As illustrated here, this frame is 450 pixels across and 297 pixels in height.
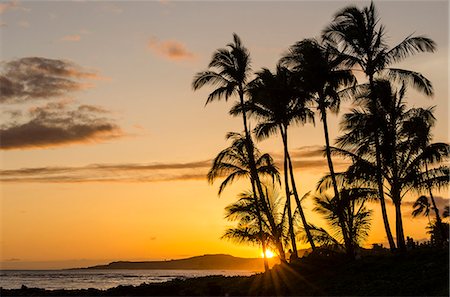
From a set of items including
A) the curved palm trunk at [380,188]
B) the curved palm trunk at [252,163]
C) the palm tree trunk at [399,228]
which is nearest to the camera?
the palm tree trunk at [399,228]

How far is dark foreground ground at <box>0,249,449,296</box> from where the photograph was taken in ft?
86.2

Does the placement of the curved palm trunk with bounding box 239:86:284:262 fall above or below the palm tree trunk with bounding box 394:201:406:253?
above

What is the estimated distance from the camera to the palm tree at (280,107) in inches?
1543

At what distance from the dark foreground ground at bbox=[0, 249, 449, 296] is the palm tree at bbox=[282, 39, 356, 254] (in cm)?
416

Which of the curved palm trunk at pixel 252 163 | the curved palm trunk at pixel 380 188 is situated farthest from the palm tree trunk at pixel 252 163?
the curved palm trunk at pixel 380 188

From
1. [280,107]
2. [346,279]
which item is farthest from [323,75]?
[346,279]

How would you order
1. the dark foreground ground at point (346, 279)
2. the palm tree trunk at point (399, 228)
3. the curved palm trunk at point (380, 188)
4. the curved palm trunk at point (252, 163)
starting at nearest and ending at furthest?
1. the dark foreground ground at point (346, 279)
2. the palm tree trunk at point (399, 228)
3. the curved palm trunk at point (380, 188)
4. the curved palm trunk at point (252, 163)

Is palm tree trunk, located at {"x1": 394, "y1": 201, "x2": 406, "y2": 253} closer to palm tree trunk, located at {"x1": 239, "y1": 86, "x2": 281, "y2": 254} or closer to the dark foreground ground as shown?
the dark foreground ground

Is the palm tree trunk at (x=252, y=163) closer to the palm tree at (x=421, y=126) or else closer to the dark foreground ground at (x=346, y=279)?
the dark foreground ground at (x=346, y=279)

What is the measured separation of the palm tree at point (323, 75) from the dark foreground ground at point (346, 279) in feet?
13.6

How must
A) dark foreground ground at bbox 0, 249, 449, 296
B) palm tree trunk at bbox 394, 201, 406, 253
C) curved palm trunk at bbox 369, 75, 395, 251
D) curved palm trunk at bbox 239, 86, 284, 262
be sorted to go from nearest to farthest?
dark foreground ground at bbox 0, 249, 449, 296
palm tree trunk at bbox 394, 201, 406, 253
curved palm trunk at bbox 369, 75, 395, 251
curved palm trunk at bbox 239, 86, 284, 262

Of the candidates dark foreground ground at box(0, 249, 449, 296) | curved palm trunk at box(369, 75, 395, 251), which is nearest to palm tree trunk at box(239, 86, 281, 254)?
dark foreground ground at box(0, 249, 449, 296)

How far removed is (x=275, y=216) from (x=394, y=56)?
14804 mm

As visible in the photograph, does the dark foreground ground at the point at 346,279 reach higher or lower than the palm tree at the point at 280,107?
lower
